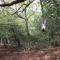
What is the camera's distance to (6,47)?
853 centimetres

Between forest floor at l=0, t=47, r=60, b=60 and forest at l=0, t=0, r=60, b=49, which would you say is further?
forest at l=0, t=0, r=60, b=49

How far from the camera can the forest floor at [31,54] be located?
6768 millimetres

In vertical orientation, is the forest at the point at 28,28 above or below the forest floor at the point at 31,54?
above

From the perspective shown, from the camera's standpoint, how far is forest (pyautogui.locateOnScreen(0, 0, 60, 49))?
7.98 meters

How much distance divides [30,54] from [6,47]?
62.3 inches

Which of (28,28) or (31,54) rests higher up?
(28,28)

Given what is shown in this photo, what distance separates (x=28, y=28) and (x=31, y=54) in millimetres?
1772

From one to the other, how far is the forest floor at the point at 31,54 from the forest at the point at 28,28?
0.49 meters

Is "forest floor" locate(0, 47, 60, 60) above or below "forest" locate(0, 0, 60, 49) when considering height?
below

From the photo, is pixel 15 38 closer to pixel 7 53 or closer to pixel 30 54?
pixel 7 53

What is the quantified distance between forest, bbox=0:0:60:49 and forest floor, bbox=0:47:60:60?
1.59 feet

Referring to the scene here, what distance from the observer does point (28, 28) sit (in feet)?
28.9

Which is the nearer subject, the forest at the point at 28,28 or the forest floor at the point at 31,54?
the forest floor at the point at 31,54

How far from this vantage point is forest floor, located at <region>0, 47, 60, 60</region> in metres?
6.77
